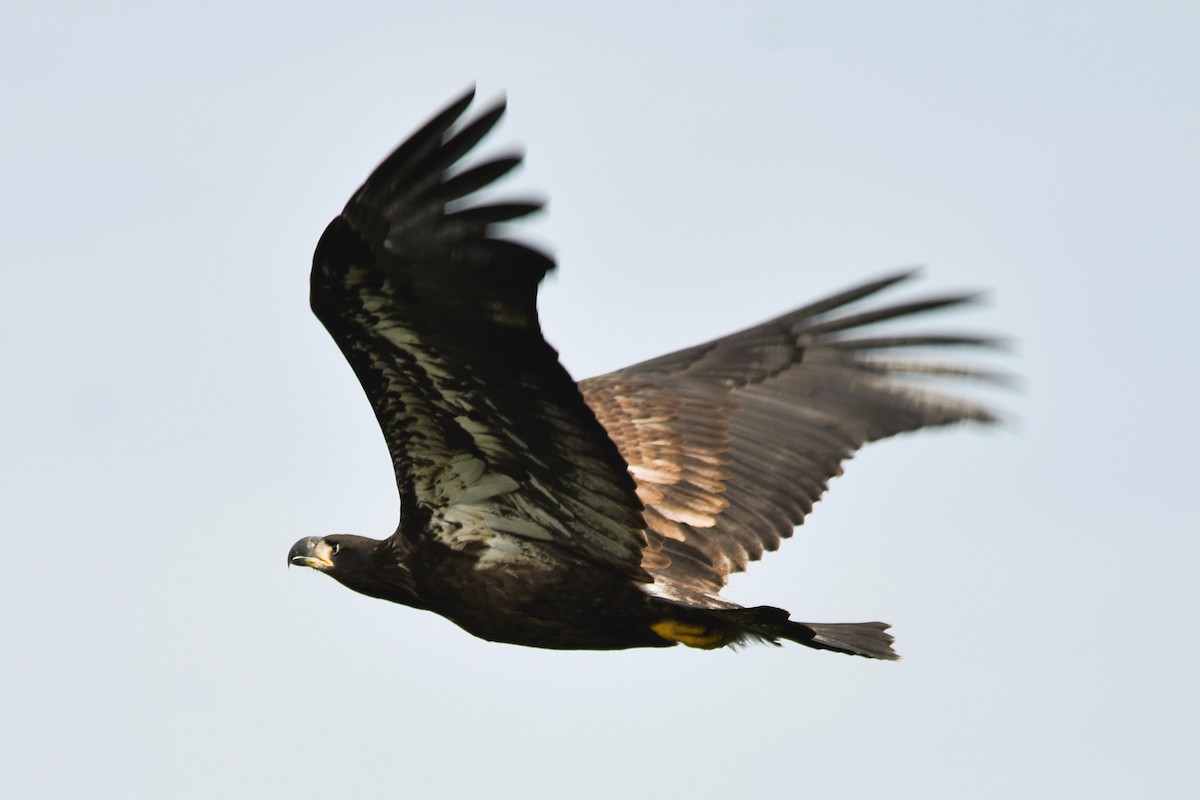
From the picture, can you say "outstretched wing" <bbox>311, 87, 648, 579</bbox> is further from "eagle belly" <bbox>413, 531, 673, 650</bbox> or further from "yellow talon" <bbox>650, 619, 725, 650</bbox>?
"yellow talon" <bbox>650, 619, 725, 650</bbox>

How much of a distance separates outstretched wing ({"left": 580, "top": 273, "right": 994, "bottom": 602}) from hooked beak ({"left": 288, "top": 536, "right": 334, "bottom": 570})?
157 cm

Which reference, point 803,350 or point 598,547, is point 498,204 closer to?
point 598,547

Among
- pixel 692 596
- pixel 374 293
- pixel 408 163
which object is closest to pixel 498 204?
pixel 408 163

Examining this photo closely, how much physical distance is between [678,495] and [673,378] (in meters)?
1.01

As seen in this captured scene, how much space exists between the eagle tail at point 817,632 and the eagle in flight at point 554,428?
0.02 meters

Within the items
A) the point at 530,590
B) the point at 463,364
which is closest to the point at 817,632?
the point at 530,590

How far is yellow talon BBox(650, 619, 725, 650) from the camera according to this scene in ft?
30.3

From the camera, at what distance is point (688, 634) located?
30.5 feet

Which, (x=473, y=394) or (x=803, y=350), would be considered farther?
(x=803, y=350)

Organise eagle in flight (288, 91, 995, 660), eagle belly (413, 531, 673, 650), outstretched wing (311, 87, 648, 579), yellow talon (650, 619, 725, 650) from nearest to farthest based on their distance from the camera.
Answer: outstretched wing (311, 87, 648, 579), eagle in flight (288, 91, 995, 660), eagle belly (413, 531, 673, 650), yellow talon (650, 619, 725, 650)

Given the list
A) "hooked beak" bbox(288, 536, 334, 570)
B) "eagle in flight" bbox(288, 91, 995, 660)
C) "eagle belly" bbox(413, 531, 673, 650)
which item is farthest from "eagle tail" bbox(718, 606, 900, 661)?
"hooked beak" bbox(288, 536, 334, 570)

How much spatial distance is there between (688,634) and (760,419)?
69.8 inches

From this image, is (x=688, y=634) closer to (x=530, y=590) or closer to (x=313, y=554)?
(x=530, y=590)

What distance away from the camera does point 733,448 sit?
34.5ft
